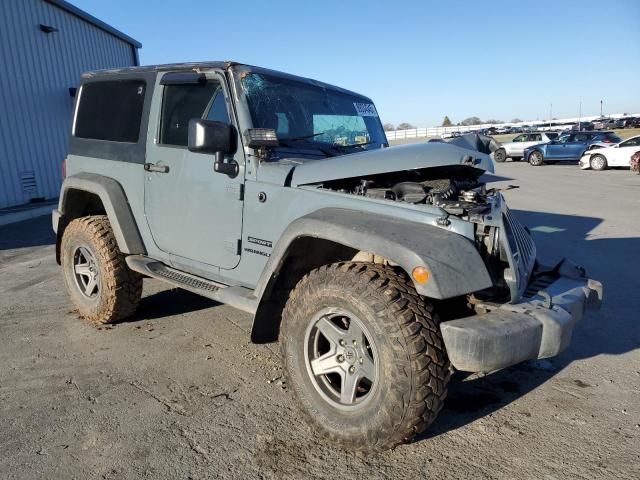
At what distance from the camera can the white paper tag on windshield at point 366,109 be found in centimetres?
444

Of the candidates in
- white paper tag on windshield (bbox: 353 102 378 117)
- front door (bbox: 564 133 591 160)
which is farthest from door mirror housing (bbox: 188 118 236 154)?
front door (bbox: 564 133 591 160)

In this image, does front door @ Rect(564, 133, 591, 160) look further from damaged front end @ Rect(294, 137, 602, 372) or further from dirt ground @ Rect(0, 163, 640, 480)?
damaged front end @ Rect(294, 137, 602, 372)

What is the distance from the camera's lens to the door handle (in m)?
3.85

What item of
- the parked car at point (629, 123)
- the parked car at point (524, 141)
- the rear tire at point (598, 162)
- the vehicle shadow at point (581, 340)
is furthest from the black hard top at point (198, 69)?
the parked car at point (629, 123)

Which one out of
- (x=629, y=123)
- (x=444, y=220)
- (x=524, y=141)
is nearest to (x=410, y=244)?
(x=444, y=220)

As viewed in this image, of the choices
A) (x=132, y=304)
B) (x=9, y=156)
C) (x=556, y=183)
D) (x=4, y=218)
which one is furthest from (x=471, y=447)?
(x=556, y=183)

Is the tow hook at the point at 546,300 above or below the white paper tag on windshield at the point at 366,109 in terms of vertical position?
below

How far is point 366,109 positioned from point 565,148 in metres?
23.5

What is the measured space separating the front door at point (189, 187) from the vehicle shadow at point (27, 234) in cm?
561

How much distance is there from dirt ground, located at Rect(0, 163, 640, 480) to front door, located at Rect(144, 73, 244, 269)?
882 mm

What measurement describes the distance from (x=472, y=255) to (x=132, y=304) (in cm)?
319

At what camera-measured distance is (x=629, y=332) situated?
4.28 metres

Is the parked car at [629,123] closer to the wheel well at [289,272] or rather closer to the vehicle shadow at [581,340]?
the vehicle shadow at [581,340]

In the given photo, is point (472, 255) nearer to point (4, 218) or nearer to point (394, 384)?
point (394, 384)
